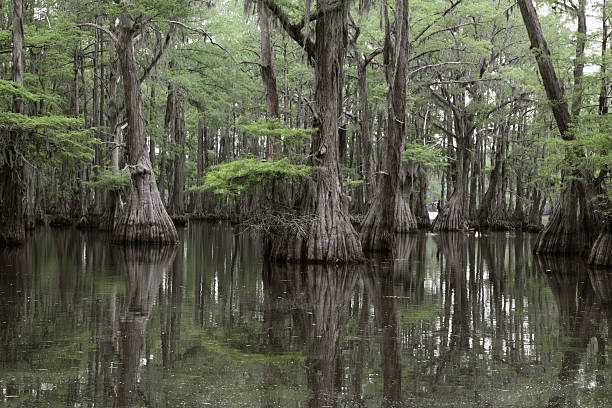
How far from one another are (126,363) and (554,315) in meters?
5.24

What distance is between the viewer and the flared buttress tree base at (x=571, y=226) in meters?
16.4

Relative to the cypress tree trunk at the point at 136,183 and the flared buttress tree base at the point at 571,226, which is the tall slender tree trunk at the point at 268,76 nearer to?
the cypress tree trunk at the point at 136,183

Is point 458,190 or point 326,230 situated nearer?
point 326,230

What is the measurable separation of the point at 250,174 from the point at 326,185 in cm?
158

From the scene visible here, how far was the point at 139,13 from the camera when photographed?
682 inches

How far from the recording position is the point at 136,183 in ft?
61.9

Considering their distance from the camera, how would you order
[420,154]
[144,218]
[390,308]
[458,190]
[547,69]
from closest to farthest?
[390,308], [547,69], [144,218], [420,154], [458,190]

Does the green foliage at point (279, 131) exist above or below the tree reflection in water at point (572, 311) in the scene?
above

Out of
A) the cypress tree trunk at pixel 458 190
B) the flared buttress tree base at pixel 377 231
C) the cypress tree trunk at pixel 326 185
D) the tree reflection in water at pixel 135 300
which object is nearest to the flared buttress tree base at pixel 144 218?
the tree reflection in water at pixel 135 300

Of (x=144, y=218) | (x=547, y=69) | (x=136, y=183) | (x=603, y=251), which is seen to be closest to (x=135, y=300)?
(x=603, y=251)

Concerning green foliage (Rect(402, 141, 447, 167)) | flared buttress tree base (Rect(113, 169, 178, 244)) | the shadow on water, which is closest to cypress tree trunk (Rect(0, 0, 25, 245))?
flared buttress tree base (Rect(113, 169, 178, 244))

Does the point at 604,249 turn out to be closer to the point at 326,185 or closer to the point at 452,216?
the point at 326,185

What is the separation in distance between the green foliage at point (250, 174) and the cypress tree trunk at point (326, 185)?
541 mm

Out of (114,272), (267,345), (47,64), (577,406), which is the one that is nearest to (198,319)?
(267,345)
